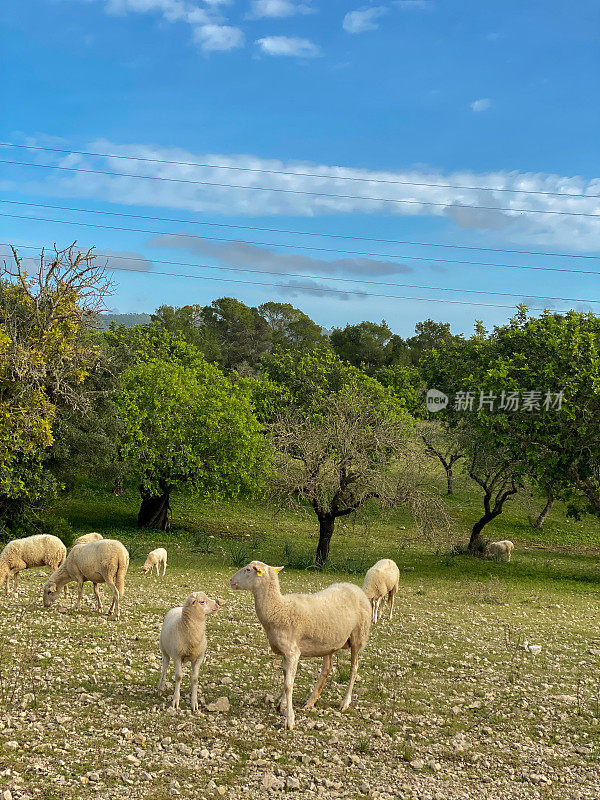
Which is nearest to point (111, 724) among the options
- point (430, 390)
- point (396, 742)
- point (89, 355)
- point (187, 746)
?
point (187, 746)

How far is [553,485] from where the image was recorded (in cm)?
3266

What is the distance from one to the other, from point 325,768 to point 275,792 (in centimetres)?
102

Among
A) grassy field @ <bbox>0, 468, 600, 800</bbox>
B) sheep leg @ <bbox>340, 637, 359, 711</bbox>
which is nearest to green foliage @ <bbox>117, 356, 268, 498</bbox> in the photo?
grassy field @ <bbox>0, 468, 600, 800</bbox>

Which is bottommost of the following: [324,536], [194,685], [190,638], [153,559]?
[153,559]

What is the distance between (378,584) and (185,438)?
1958cm

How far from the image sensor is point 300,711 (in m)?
11.3

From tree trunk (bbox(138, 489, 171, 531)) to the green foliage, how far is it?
210cm

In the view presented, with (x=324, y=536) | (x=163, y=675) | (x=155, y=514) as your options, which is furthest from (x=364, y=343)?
(x=163, y=675)

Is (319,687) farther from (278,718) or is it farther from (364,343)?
(364,343)

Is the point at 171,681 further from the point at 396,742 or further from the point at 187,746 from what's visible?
the point at 396,742

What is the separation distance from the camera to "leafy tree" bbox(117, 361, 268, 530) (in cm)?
3512

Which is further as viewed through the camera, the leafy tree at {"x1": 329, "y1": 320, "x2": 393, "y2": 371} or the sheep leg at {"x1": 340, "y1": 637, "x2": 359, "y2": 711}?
the leafy tree at {"x1": 329, "y1": 320, "x2": 393, "y2": 371}

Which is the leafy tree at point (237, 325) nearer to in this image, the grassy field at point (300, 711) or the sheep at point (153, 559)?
the sheep at point (153, 559)

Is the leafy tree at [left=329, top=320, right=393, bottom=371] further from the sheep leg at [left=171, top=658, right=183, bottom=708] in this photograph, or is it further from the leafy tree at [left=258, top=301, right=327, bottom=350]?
the sheep leg at [left=171, top=658, right=183, bottom=708]
